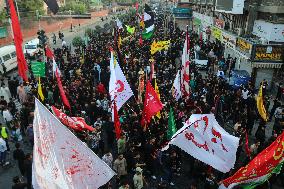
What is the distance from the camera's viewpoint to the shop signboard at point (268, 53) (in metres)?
19.6

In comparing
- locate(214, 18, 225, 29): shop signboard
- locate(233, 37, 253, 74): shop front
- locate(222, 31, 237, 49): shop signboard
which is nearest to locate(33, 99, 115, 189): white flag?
locate(233, 37, 253, 74): shop front

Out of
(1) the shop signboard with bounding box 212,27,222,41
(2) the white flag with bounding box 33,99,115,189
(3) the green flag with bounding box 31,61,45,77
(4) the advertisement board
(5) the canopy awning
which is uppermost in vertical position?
(4) the advertisement board

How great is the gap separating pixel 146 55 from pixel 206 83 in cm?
919

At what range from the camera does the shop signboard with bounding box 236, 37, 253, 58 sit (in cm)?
2064

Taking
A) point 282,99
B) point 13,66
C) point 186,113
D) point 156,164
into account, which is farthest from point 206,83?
point 13,66

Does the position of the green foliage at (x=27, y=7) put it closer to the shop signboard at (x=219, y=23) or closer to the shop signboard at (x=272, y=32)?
the shop signboard at (x=219, y=23)

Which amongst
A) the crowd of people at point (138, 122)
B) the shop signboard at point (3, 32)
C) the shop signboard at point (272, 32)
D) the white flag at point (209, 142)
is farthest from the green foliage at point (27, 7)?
the white flag at point (209, 142)

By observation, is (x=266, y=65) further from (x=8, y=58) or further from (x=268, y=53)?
(x=8, y=58)

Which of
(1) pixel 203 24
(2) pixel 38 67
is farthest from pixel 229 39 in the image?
(2) pixel 38 67

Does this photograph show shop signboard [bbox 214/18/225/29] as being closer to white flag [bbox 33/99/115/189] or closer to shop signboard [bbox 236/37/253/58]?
shop signboard [bbox 236/37/253/58]

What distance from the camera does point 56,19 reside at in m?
57.3

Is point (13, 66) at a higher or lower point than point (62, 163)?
lower

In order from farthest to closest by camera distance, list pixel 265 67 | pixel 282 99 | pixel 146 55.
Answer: pixel 146 55
pixel 265 67
pixel 282 99

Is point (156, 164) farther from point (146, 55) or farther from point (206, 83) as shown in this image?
point (146, 55)
